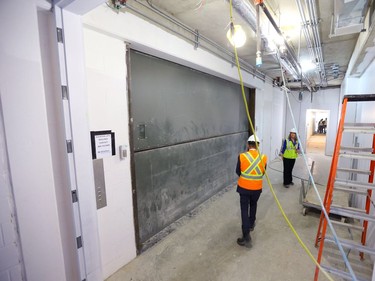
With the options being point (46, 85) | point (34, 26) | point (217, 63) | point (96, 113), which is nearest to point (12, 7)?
point (34, 26)

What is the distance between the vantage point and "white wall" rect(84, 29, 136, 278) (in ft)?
5.80

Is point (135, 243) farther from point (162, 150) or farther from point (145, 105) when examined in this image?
point (145, 105)

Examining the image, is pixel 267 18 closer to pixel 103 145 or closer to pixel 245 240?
pixel 103 145

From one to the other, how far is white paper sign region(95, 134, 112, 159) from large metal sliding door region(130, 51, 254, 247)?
33 centimetres

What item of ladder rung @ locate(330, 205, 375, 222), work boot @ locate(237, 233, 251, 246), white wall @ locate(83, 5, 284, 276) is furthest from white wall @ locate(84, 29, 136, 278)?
ladder rung @ locate(330, 205, 375, 222)

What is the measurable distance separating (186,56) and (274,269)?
8.89ft

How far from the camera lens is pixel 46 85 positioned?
1.35 metres

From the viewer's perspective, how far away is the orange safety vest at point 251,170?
237 cm

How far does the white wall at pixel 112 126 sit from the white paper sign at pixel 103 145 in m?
0.06

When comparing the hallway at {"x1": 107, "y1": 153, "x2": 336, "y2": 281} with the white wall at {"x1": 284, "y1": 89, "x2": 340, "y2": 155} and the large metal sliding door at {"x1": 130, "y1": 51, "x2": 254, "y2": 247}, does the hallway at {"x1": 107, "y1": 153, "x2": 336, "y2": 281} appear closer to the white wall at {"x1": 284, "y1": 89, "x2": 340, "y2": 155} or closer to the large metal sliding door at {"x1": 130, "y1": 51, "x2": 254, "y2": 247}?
the large metal sliding door at {"x1": 130, "y1": 51, "x2": 254, "y2": 247}

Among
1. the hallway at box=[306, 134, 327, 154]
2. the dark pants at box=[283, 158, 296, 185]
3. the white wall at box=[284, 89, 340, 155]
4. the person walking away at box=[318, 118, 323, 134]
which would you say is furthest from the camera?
the person walking away at box=[318, 118, 323, 134]

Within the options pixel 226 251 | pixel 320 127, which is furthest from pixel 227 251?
pixel 320 127

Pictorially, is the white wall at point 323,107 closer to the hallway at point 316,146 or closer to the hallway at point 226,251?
the hallway at point 316,146

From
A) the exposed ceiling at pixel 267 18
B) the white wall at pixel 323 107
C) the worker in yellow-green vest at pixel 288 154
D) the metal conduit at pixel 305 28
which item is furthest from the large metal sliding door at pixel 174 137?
the white wall at pixel 323 107
